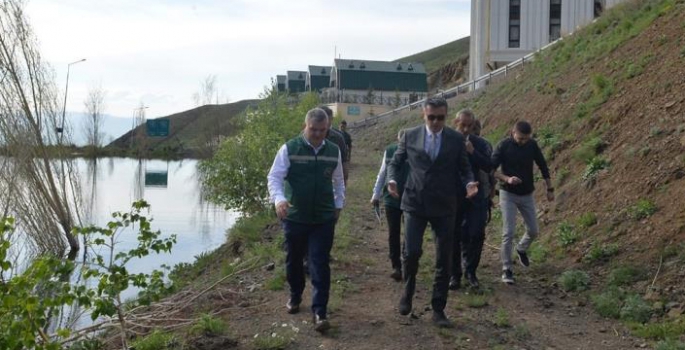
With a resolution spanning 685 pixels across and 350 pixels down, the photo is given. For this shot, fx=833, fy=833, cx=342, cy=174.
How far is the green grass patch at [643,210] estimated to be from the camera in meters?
10.5

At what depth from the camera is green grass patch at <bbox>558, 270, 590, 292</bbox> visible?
9375 mm

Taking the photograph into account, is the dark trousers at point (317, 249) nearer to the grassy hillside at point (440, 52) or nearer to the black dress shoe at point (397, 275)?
the black dress shoe at point (397, 275)

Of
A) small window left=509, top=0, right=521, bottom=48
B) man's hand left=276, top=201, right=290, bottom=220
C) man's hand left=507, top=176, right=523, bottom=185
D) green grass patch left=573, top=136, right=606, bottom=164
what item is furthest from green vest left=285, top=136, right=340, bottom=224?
small window left=509, top=0, right=521, bottom=48

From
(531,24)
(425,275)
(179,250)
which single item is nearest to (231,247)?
Answer: (179,250)

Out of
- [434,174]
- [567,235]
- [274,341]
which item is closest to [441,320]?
[434,174]

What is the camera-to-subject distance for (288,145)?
7.42 metres

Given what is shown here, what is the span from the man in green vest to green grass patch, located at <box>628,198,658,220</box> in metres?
4.88

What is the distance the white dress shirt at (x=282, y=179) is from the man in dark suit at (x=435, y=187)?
0.47 meters

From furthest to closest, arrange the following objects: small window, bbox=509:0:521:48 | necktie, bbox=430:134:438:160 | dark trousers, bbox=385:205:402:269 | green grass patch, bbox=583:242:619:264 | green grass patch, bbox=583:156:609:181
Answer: small window, bbox=509:0:521:48
green grass patch, bbox=583:156:609:181
green grass patch, bbox=583:242:619:264
dark trousers, bbox=385:205:402:269
necktie, bbox=430:134:438:160

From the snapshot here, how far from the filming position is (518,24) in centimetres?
5269

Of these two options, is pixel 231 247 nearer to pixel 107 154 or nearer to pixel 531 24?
pixel 531 24

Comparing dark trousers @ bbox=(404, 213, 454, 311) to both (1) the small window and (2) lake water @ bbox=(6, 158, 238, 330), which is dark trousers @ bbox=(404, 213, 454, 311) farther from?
(1) the small window

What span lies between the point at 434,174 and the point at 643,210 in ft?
14.3

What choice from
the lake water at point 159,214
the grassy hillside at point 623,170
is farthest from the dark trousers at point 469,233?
the lake water at point 159,214
